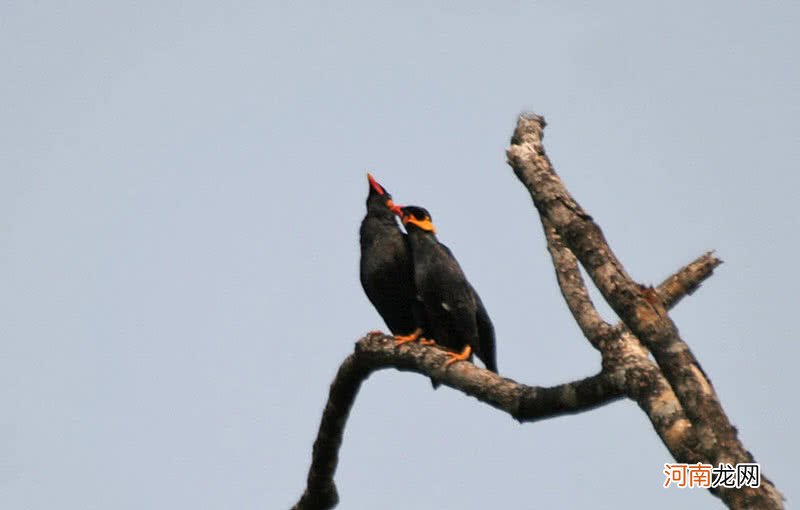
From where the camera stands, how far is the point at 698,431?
12.6ft

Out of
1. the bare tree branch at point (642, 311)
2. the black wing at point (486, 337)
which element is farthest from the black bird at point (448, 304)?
the bare tree branch at point (642, 311)

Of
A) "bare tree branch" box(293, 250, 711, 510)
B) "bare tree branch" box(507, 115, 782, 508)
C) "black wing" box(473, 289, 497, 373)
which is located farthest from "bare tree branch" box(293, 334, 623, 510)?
"black wing" box(473, 289, 497, 373)

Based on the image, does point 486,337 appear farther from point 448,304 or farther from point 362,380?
point 362,380

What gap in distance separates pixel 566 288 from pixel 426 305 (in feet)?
7.91

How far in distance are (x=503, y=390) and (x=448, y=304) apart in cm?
260

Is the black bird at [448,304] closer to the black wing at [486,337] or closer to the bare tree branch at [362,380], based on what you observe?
the black wing at [486,337]

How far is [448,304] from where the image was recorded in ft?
24.6

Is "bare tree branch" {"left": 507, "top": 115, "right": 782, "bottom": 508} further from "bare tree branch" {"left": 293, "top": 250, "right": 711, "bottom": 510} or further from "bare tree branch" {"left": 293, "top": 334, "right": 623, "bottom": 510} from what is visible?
"bare tree branch" {"left": 293, "top": 334, "right": 623, "bottom": 510}

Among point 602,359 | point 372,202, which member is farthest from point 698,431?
point 372,202

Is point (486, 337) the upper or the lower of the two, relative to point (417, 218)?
lower

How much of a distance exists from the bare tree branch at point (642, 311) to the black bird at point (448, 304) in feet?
7.36

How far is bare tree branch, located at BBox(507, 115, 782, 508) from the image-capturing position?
148 inches

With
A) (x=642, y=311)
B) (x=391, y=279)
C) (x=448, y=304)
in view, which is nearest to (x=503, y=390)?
(x=642, y=311)

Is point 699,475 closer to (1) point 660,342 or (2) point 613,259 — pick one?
(1) point 660,342
